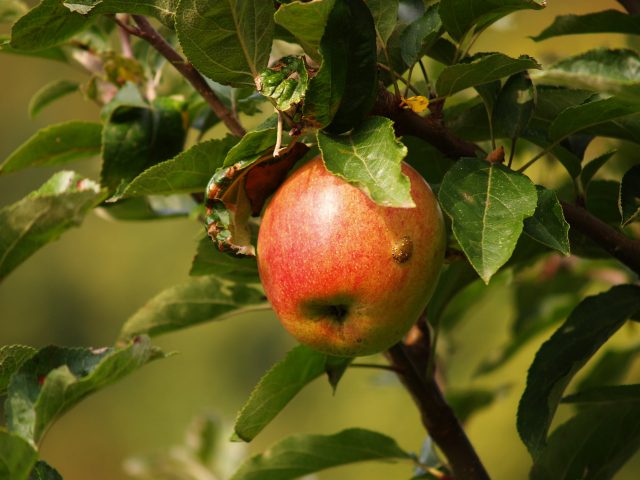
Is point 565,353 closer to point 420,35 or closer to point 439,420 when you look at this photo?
point 439,420

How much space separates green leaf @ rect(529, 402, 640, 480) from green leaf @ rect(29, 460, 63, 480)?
1.63 feet

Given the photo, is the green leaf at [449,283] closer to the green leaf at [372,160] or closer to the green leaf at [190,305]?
the green leaf at [190,305]

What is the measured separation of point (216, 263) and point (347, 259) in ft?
1.02

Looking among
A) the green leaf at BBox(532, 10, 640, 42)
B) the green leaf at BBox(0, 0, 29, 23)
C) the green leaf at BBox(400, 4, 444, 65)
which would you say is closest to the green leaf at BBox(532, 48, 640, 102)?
the green leaf at BBox(532, 10, 640, 42)

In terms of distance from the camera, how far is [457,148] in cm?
81

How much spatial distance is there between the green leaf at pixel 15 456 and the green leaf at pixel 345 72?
0.32 metres

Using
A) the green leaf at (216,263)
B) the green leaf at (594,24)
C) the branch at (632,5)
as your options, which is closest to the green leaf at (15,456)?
the green leaf at (216,263)

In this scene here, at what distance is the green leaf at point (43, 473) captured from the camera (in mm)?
738

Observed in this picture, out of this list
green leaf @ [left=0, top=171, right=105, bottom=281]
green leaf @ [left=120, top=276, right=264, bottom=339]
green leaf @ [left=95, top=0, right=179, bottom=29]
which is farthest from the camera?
green leaf @ [left=120, top=276, right=264, bottom=339]

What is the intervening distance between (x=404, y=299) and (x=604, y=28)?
0.46 m

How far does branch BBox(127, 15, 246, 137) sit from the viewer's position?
86 centimetres

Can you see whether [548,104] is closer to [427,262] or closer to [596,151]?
[427,262]

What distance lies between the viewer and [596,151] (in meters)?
1.55

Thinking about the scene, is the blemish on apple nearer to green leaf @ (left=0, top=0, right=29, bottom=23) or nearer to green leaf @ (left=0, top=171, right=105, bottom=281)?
green leaf @ (left=0, top=171, right=105, bottom=281)
